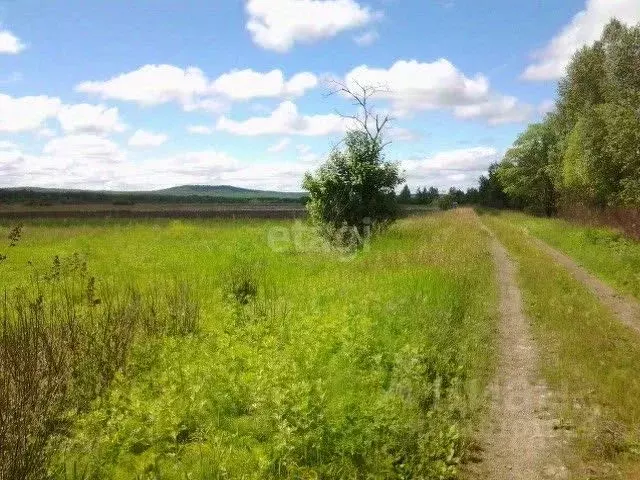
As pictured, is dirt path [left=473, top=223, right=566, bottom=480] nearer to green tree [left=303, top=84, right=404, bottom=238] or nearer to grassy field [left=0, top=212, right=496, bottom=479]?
grassy field [left=0, top=212, right=496, bottom=479]

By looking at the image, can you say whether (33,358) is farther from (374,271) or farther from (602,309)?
(602,309)

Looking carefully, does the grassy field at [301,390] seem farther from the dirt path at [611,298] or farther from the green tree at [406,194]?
the green tree at [406,194]

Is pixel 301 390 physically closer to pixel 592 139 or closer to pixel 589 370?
pixel 589 370

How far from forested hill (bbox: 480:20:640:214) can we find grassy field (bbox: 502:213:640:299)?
2024mm

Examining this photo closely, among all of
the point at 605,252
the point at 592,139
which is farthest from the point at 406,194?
the point at 605,252

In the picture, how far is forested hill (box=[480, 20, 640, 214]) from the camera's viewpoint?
2495cm

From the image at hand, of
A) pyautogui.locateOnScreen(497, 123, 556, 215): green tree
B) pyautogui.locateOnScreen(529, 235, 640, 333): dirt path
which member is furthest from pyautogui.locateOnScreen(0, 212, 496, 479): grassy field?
pyautogui.locateOnScreen(497, 123, 556, 215): green tree

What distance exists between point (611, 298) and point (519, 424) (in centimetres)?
883

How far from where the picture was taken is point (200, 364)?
24.5ft

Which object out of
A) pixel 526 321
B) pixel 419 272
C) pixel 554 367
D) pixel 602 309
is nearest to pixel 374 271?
pixel 419 272

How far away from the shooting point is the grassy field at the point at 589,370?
19.3 feet

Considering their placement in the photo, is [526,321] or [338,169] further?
[338,169]

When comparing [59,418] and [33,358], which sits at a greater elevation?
[33,358]

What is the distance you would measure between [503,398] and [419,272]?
20.1ft
